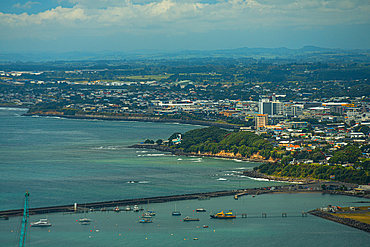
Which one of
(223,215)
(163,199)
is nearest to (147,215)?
(163,199)

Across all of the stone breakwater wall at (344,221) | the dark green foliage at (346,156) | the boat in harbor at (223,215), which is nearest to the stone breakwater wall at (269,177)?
the dark green foliage at (346,156)

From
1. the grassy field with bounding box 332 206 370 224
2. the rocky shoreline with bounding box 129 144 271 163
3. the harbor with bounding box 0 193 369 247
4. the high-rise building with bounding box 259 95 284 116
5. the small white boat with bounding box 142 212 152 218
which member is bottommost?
the harbor with bounding box 0 193 369 247

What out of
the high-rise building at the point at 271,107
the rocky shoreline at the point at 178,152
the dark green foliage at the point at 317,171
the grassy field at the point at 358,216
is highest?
the high-rise building at the point at 271,107

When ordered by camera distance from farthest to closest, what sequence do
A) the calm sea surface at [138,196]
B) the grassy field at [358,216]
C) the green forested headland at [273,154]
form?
the green forested headland at [273,154] < the grassy field at [358,216] < the calm sea surface at [138,196]

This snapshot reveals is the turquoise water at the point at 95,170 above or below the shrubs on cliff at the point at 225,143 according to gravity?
below

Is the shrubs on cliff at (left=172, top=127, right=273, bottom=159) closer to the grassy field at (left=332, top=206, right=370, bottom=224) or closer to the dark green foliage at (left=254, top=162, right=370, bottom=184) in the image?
the dark green foliage at (left=254, top=162, right=370, bottom=184)

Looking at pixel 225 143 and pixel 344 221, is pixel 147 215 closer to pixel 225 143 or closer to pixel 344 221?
pixel 344 221

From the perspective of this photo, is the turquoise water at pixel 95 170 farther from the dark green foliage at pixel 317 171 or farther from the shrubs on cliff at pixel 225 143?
the dark green foliage at pixel 317 171

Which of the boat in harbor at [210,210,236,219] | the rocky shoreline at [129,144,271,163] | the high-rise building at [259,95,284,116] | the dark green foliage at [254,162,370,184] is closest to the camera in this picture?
the boat in harbor at [210,210,236,219]

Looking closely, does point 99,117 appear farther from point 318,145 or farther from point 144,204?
point 144,204

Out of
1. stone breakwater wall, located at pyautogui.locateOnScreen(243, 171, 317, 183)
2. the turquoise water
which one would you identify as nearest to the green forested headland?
stone breakwater wall, located at pyautogui.locateOnScreen(243, 171, 317, 183)
